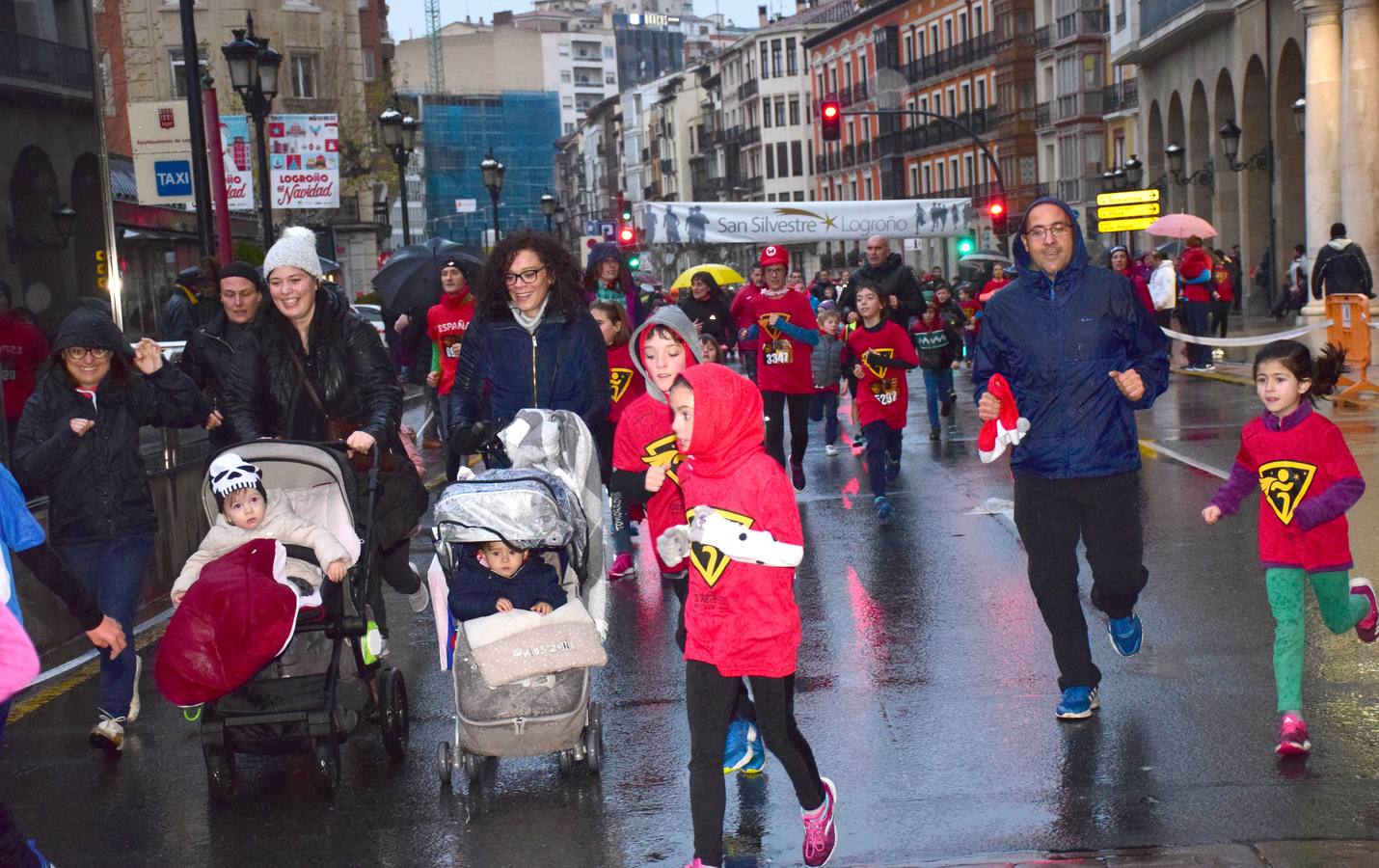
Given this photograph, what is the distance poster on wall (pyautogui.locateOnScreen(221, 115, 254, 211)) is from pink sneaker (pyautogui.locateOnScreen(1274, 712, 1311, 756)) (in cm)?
1708

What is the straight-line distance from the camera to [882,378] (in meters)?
13.0

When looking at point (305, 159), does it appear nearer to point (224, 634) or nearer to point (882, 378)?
point (882, 378)

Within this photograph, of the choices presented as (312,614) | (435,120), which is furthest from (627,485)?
(435,120)

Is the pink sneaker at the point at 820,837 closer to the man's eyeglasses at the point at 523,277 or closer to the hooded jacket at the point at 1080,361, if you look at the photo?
the hooded jacket at the point at 1080,361

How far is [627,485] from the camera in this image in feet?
19.4

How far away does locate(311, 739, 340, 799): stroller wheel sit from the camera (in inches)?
247

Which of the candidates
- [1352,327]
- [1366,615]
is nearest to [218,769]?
[1366,615]

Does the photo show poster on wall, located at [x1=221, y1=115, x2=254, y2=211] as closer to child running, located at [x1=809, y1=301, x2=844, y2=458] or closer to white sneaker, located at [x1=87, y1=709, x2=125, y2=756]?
child running, located at [x1=809, y1=301, x2=844, y2=458]

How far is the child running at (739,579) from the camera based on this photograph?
5230 mm

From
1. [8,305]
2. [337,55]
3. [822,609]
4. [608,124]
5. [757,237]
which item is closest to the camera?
[822,609]

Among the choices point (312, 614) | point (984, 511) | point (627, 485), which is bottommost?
point (984, 511)

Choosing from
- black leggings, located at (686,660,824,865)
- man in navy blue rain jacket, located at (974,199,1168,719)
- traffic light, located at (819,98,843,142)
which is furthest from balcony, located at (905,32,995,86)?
black leggings, located at (686,660,824,865)

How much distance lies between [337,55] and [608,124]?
103034mm

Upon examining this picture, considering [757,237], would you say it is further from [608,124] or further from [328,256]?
[608,124]
